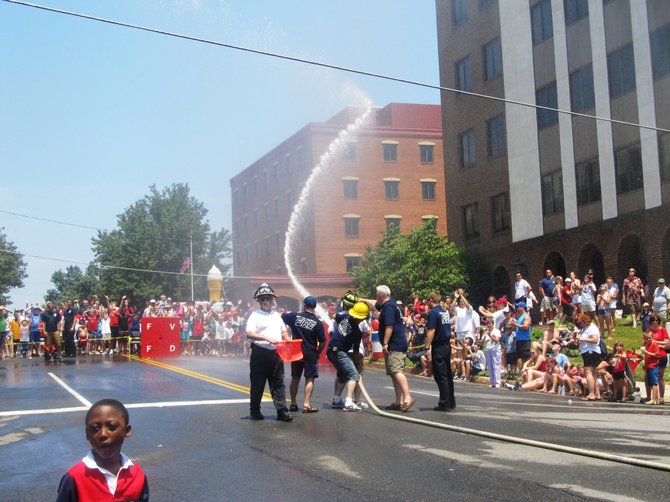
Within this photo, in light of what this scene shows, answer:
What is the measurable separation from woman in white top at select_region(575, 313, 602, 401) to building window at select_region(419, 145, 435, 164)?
51.4 m

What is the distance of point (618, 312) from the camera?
29.4m

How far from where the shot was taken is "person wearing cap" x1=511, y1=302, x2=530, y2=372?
20266 millimetres

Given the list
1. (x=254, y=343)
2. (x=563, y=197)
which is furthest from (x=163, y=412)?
(x=563, y=197)

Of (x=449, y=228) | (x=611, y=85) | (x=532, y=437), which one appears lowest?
(x=532, y=437)

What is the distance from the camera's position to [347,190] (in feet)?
A: 214

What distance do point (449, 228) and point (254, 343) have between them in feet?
110

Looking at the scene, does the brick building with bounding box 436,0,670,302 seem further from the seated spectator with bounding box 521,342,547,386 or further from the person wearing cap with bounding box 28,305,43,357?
the person wearing cap with bounding box 28,305,43,357

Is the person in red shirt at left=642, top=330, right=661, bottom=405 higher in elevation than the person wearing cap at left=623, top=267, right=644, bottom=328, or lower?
lower

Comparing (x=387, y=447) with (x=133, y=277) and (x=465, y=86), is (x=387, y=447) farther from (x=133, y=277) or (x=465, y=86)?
(x=133, y=277)

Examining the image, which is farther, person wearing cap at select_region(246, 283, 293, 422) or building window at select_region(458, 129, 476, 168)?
building window at select_region(458, 129, 476, 168)

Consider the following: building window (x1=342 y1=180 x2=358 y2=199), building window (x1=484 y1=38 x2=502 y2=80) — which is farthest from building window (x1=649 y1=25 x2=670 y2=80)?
building window (x1=342 y1=180 x2=358 y2=199)

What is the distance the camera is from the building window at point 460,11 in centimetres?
4313

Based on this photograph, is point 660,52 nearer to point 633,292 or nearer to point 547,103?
point 547,103

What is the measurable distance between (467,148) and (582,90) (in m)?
9.23
